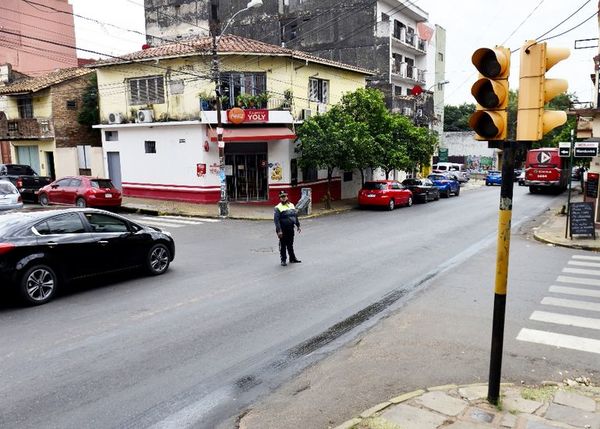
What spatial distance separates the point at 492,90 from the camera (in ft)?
14.6

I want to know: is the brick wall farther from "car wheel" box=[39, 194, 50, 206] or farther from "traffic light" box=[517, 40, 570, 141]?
"traffic light" box=[517, 40, 570, 141]

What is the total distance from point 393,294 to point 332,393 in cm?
433

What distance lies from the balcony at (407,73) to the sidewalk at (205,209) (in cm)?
2129

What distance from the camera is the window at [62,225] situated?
890 centimetres

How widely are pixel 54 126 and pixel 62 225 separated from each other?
81.0ft

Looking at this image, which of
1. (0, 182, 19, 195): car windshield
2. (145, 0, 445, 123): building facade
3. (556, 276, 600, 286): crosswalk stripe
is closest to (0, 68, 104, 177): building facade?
(0, 182, 19, 195): car windshield

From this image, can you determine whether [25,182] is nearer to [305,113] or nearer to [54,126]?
[54,126]

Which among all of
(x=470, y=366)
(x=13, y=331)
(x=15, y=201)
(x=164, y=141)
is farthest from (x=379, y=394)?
(x=164, y=141)

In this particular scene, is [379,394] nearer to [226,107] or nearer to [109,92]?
[226,107]

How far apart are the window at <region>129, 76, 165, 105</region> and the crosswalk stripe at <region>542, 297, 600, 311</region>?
21.5 metres

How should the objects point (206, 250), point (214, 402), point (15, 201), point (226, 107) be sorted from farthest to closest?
point (226, 107) → point (15, 201) → point (206, 250) → point (214, 402)

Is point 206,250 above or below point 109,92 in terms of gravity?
below

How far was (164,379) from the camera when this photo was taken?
5.73 m

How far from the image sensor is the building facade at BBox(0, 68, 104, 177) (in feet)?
98.8
